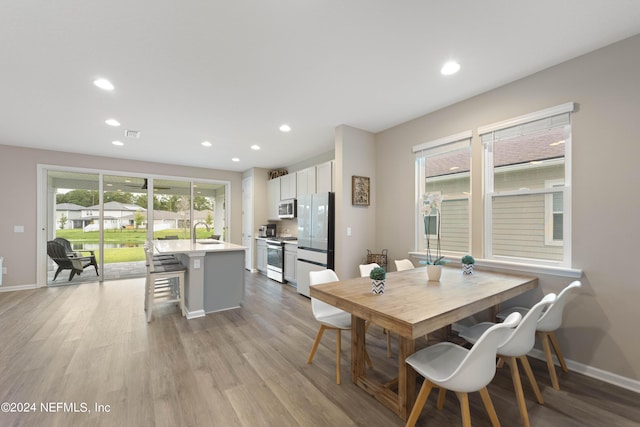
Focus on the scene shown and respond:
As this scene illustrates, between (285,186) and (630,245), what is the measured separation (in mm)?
5179

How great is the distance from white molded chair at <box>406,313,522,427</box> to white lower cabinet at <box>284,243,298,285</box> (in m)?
3.51

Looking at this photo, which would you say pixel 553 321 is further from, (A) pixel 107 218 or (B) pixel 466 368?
(A) pixel 107 218

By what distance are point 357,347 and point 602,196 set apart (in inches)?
93.1

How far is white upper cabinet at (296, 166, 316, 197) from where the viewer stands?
4.96 metres

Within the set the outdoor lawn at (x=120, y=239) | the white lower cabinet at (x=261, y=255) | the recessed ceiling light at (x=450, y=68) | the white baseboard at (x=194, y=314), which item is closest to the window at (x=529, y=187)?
the recessed ceiling light at (x=450, y=68)

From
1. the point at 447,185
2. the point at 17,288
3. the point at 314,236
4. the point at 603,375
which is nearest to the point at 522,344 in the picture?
the point at 603,375

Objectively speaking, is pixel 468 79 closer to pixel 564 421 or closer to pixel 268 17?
pixel 268 17

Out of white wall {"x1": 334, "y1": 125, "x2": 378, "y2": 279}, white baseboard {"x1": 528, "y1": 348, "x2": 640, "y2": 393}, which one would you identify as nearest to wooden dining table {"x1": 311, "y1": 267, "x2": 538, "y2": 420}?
white baseboard {"x1": 528, "y1": 348, "x2": 640, "y2": 393}

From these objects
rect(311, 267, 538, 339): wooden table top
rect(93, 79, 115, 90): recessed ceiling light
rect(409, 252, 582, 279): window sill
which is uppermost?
rect(93, 79, 115, 90): recessed ceiling light

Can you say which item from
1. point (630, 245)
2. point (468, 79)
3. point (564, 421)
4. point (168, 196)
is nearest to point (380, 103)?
point (468, 79)

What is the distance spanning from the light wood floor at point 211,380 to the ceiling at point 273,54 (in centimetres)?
268

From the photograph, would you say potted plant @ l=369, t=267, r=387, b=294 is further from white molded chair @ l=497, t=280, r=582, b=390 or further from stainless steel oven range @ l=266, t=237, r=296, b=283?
stainless steel oven range @ l=266, t=237, r=296, b=283

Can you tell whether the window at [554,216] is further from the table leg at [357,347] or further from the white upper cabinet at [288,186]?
the white upper cabinet at [288,186]

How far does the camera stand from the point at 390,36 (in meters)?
1.99
